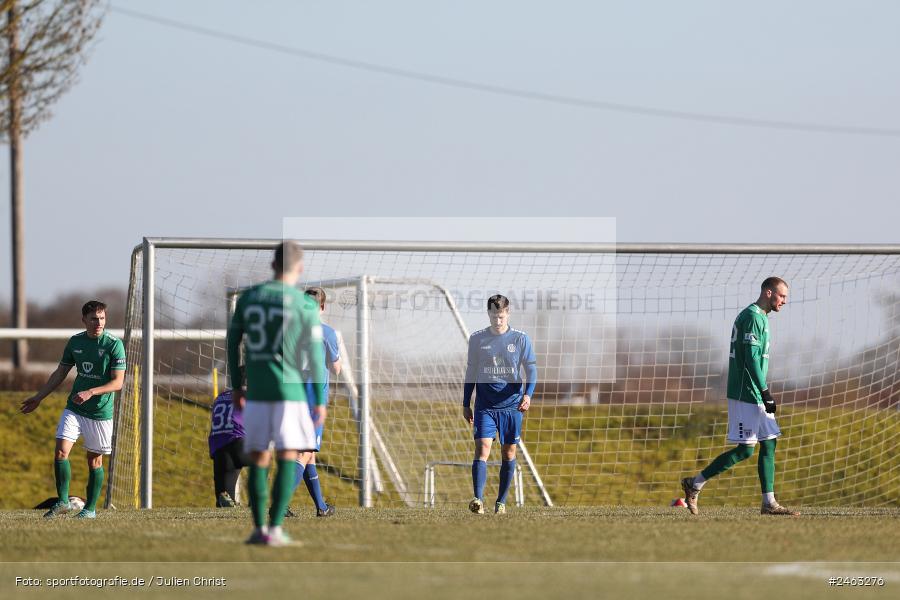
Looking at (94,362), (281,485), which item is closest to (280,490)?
(281,485)

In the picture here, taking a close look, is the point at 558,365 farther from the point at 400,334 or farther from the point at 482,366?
the point at 482,366

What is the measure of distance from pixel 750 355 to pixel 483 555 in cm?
459

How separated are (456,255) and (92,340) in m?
4.96

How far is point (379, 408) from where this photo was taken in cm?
1806

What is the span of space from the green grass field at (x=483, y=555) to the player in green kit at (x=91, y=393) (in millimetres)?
1931

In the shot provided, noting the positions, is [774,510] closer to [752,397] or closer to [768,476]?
[768,476]

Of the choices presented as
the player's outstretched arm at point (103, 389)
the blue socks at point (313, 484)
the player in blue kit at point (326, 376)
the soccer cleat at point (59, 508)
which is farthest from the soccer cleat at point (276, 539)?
the soccer cleat at point (59, 508)

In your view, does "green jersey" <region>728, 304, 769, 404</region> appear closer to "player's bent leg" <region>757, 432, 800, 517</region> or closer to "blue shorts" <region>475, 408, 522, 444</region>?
"player's bent leg" <region>757, 432, 800, 517</region>

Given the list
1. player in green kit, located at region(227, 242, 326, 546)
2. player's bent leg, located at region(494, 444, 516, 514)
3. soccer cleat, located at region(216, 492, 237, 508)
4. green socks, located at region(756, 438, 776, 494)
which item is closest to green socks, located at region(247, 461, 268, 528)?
player in green kit, located at region(227, 242, 326, 546)

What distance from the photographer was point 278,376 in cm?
745

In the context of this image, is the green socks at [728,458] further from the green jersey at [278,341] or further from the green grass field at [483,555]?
the green jersey at [278,341]

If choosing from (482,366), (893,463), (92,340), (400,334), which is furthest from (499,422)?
(893,463)

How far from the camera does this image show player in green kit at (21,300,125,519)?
39.0 ft

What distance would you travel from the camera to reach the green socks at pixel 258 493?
7418 mm
